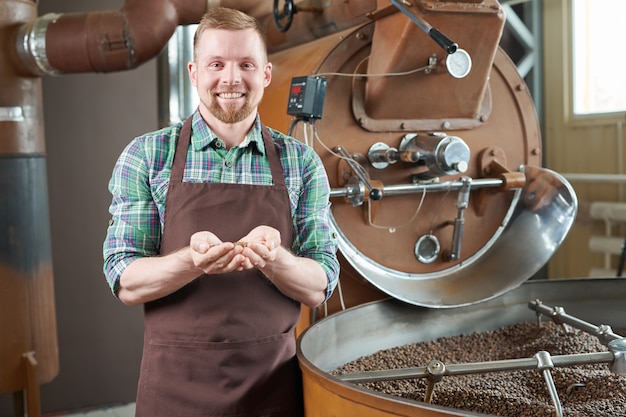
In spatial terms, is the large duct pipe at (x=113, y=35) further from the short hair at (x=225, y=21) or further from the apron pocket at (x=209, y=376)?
the apron pocket at (x=209, y=376)

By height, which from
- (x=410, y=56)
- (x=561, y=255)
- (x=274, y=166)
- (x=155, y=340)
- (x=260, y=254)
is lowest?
(x=561, y=255)

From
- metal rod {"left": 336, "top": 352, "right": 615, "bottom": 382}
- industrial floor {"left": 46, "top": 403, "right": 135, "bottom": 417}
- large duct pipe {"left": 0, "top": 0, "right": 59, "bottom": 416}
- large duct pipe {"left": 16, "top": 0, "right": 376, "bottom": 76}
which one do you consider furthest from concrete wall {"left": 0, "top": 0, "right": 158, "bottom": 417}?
metal rod {"left": 336, "top": 352, "right": 615, "bottom": 382}

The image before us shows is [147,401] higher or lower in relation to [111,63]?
lower

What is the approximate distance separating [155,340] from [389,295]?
2.53 feet

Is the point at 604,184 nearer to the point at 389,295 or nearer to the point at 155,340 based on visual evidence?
the point at 389,295

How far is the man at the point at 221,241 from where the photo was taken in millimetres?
1405

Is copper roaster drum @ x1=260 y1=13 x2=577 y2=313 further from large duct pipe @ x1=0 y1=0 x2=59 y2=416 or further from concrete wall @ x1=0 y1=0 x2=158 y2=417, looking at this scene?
concrete wall @ x1=0 y1=0 x2=158 y2=417

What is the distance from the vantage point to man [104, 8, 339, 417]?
4.61 ft

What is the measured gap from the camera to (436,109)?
6.88 ft

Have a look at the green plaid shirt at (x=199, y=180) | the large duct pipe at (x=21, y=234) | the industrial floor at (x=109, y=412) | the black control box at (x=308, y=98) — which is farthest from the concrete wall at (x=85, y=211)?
the green plaid shirt at (x=199, y=180)

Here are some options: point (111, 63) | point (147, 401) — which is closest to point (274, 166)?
point (147, 401)

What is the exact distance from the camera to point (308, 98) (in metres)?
1.86

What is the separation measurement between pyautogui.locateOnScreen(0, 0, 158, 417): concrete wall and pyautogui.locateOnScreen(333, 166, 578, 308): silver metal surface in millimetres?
1948

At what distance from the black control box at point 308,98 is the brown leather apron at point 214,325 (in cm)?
46
